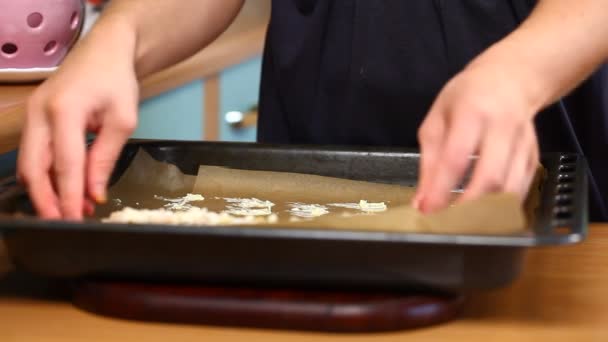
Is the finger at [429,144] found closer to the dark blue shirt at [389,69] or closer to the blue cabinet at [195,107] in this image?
the dark blue shirt at [389,69]

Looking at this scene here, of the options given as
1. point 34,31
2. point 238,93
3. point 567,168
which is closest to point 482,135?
point 567,168

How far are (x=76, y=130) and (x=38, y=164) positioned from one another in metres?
0.04

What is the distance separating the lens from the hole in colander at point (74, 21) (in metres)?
1.39

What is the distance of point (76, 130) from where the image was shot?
2.60 ft

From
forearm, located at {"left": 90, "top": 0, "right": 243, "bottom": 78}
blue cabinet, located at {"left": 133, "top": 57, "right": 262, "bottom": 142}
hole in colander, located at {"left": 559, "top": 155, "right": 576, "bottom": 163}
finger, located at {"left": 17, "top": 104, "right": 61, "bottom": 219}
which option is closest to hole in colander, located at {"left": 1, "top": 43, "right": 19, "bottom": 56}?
forearm, located at {"left": 90, "top": 0, "right": 243, "bottom": 78}

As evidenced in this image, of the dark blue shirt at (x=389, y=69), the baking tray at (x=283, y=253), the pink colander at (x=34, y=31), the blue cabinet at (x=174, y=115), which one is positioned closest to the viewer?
the baking tray at (x=283, y=253)

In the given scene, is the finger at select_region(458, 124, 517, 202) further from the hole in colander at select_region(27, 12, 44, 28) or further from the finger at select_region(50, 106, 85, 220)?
the hole in colander at select_region(27, 12, 44, 28)

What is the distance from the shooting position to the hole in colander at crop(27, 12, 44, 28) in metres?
1.33

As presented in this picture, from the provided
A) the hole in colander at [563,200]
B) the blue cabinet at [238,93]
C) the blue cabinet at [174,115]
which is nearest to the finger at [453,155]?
the hole in colander at [563,200]

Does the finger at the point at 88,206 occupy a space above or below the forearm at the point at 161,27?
below

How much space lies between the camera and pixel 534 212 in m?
0.84

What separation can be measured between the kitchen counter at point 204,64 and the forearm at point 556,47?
65 cm

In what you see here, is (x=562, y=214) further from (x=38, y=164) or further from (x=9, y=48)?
(x=9, y=48)

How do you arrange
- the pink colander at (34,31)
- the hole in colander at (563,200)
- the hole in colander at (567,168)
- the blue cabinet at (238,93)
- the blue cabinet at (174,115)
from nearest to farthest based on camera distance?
the hole in colander at (563,200)
the hole in colander at (567,168)
the pink colander at (34,31)
the blue cabinet at (174,115)
the blue cabinet at (238,93)
